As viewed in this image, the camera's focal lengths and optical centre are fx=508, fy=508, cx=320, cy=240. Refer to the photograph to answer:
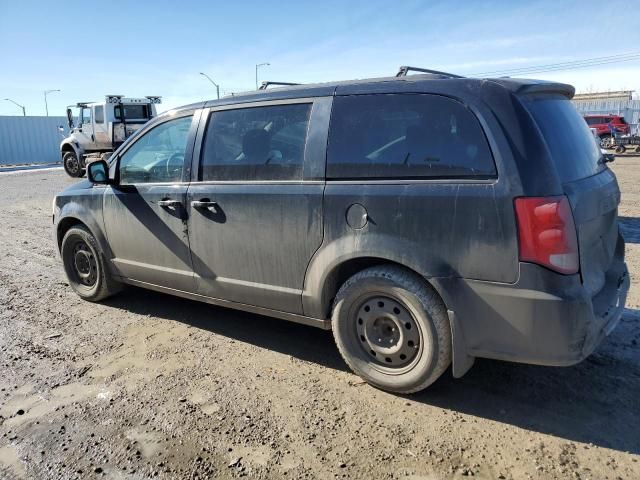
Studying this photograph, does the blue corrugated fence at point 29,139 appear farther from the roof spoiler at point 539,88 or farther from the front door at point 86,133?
the roof spoiler at point 539,88

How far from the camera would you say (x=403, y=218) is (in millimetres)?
2949

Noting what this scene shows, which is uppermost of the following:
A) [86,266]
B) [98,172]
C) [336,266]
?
[98,172]

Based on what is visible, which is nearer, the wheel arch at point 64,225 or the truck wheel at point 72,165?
the wheel arch at point 64,225

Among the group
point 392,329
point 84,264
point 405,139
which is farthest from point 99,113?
point 392,329

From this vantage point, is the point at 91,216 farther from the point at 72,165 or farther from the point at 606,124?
the point at 606,124

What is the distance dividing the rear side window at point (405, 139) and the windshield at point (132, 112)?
1893cm

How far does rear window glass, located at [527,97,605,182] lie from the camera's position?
2773mm

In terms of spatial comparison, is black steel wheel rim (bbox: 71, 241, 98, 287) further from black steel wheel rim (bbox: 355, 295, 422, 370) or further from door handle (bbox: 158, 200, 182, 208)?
black steel wheel rim (bbox: 355, 295, 422, 370)

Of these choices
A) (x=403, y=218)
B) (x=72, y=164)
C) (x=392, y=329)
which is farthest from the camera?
(x=72, y=164)

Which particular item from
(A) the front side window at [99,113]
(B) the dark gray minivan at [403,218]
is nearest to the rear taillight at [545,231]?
(B) the dark gray minivan at [403,218]

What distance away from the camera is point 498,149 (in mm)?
2684

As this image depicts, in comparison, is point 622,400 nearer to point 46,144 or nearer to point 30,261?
point 30,261

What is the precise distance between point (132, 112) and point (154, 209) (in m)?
18.3

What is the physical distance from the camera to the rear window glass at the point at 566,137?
2.77m
